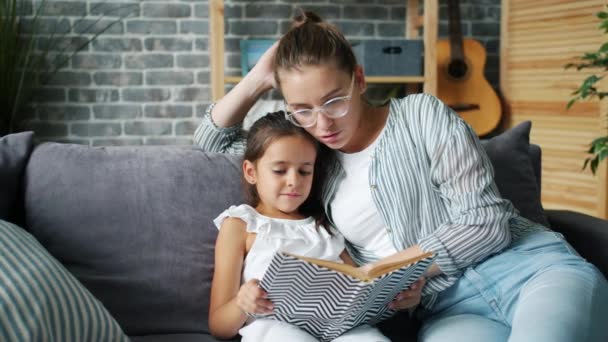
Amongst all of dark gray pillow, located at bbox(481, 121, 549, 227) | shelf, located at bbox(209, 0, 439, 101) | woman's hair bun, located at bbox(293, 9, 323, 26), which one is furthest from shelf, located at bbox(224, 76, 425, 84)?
woman's hair bun, located at bbox(293, 9, 323, 26)

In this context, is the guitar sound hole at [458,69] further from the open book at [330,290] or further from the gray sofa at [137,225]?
the open book at [330,290]

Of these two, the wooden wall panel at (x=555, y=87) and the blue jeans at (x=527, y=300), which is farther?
the wooden wall panel at (x=555, y=87)

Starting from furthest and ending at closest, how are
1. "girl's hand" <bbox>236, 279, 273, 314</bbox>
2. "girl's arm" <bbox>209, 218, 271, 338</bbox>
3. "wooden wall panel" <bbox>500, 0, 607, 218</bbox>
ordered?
"wooden wall panel" <bbox>500, 0, 607, 218</bbox> < "girl's arm" <bbox>209, 218, 271, 338</bbox> < "girl's hand" <bbox>236, 279, 273, 314</bbox>

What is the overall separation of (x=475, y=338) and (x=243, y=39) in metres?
2.68

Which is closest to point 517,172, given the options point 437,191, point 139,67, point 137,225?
point 437,191

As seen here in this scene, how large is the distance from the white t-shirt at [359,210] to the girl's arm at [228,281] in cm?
23

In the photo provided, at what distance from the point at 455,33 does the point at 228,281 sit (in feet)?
8.88

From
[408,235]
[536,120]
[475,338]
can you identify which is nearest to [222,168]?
[408,235]

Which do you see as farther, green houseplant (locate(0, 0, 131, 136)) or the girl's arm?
green houseplant (locate(0, 0, 131, 136))

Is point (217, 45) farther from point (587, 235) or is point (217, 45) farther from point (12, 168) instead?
point (587, 235)

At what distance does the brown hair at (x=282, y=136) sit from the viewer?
4.98ft

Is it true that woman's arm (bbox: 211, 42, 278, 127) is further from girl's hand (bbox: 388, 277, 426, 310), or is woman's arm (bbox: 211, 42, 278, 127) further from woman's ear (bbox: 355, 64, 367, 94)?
girl's hand (bbox: 388, 277, 426, 310)

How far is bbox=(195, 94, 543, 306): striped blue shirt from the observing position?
1.39 metres

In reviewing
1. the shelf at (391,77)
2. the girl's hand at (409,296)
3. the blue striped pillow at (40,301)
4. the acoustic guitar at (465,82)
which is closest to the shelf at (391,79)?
the shelf at (391,77)
